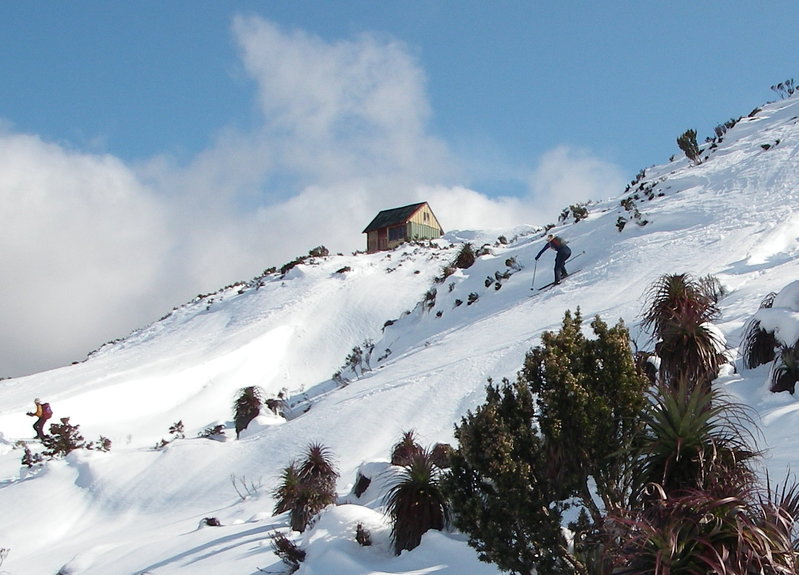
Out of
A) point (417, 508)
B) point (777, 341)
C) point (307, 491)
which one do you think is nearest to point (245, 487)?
point (307, 491)

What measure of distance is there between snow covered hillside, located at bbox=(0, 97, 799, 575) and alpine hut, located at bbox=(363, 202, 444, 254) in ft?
51.2

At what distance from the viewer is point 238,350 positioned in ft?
95.6

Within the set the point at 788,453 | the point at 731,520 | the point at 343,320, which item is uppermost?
the point at 343,320

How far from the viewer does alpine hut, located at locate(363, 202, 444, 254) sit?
166ft

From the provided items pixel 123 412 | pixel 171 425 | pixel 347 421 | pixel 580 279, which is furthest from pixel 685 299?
pixel 123 412

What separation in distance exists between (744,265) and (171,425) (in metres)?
17.7

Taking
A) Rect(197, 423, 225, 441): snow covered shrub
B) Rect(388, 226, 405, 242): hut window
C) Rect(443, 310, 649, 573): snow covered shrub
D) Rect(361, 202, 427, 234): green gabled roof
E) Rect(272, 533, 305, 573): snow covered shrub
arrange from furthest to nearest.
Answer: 1. Rect(361, 202, 427, 234): green gabled roof
2. Rect(388, 226, 405, 242): hut window
3. Rect(197, 423, 225, 441): snow covered shrub
4. Rect(272, 533, 305, 573): snow covered shrub
5. Rect(443, 310, 649, 573): snow covered shrub

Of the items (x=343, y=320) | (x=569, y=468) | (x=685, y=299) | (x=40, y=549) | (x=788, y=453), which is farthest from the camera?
(x=343, y=320)

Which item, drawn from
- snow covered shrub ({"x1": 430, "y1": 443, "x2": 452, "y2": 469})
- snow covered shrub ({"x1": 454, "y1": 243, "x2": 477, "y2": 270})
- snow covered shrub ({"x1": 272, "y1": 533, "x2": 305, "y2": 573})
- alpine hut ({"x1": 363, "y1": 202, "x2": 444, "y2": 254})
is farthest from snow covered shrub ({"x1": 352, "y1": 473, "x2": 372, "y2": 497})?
alpine hut ({"x1": 363, "y1": 202, "x2": 444, "y2": 254})

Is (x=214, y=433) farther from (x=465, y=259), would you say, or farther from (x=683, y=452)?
(x=683, y=452)

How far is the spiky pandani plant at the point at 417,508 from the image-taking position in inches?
302

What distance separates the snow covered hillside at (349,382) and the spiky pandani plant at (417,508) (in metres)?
0.16

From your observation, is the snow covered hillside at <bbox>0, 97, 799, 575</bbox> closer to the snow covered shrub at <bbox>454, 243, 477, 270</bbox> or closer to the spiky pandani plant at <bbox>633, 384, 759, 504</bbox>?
the snow covered shrub at <bbox>454, 243, 477, 270</bbox>

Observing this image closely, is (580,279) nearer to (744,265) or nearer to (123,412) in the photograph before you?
→ (744,265)
